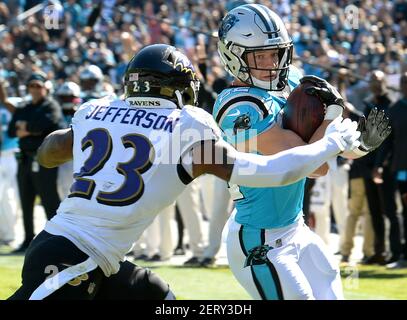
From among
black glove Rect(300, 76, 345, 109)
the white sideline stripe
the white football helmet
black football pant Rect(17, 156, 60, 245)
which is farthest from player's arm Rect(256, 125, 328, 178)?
black football pant Rect(17, 156, 60, 245)

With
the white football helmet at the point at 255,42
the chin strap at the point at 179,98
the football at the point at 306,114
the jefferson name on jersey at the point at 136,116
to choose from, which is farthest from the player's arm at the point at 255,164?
the white football helmet at the point at 255,42

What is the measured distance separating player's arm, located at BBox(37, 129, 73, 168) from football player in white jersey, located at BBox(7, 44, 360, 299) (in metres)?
0.14

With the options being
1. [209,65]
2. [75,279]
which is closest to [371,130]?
[75,279]

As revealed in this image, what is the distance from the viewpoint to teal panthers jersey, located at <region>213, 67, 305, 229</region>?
15.0ft

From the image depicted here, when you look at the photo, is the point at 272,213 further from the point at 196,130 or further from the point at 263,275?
the point at 196,130

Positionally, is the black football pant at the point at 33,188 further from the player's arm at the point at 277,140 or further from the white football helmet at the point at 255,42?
the player's arm at the point at 277,140

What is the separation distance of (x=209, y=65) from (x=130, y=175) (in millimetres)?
10752

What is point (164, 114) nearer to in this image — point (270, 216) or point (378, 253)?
point (270, 216)

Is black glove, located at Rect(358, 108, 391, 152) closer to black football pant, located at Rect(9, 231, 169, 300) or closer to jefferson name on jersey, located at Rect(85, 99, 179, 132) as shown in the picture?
jefferson name on jersey, located at Rect(85, 99, 179, 132)

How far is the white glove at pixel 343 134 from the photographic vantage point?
408cm

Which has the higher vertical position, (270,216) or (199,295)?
(270,216)

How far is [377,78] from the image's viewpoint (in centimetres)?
944
